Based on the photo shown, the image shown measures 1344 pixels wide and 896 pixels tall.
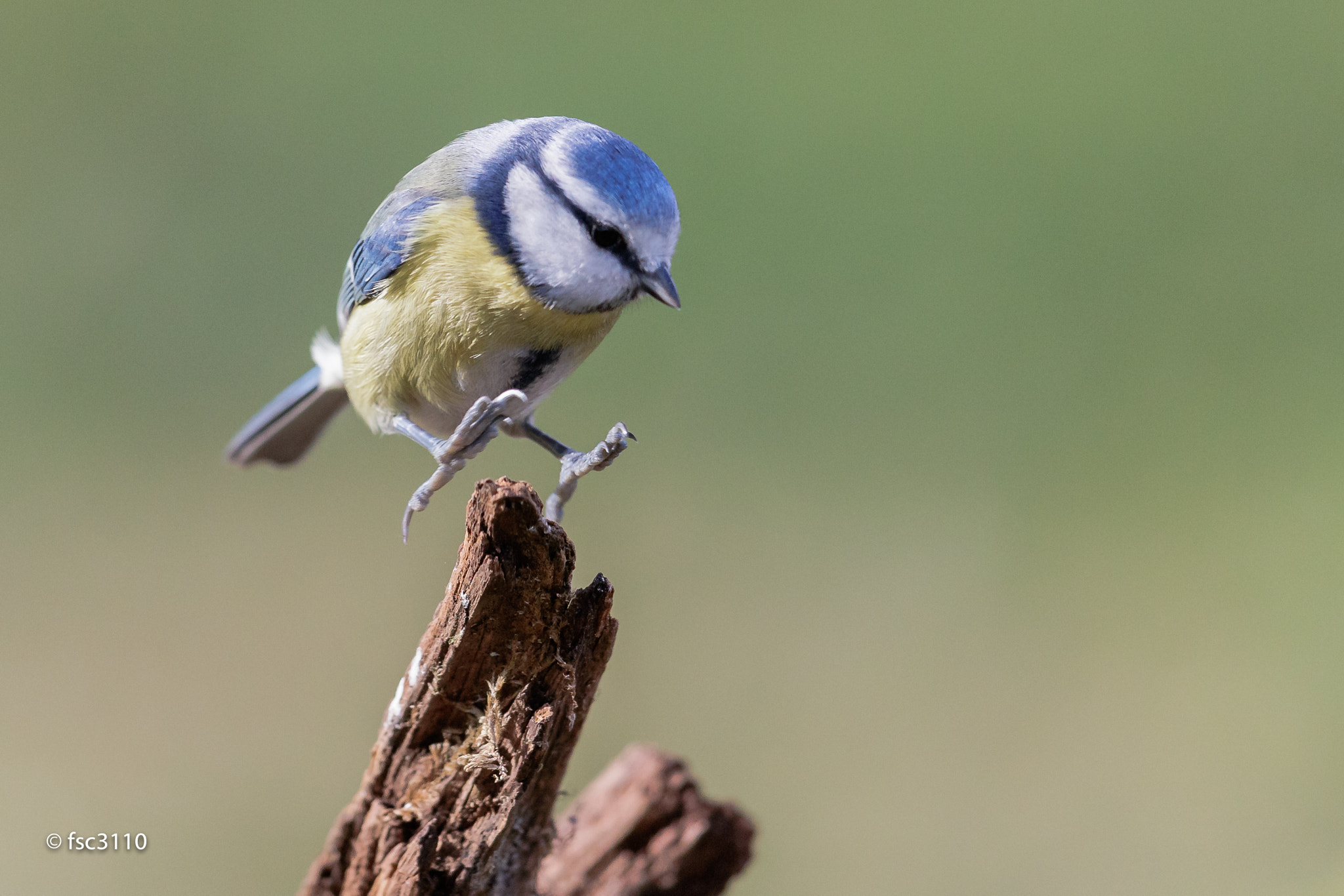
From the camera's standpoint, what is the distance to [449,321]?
1.61 meters

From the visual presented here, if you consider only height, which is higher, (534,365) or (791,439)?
(791,439)

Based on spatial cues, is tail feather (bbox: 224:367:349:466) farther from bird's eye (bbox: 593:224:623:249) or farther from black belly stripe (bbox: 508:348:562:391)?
bird's eye (bbox: 593:224:623:249)

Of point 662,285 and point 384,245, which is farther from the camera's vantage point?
point 384,245

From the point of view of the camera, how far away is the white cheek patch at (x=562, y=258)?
1.51m

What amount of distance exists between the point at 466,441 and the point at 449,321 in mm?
175

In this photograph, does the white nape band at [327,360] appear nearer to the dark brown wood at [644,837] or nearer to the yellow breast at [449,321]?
the yellow breast at [449,321]

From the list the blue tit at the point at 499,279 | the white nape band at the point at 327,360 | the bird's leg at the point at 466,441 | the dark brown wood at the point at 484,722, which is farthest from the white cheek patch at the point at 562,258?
the white nape band at the point at 327,360

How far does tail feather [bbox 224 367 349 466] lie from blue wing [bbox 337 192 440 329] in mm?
450

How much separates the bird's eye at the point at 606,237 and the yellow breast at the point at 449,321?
0.11 metres

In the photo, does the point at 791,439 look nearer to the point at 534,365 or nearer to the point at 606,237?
the point at 534,365

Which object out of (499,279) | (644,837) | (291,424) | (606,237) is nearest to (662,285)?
(606,237)

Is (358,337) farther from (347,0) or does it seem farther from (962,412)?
(347,0)

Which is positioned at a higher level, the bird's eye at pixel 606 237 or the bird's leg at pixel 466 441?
the bird's eye at pixel 606 237

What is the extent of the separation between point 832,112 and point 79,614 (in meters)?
2.71
